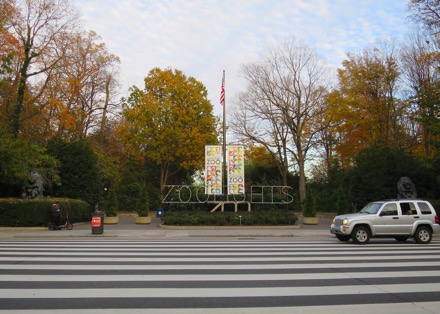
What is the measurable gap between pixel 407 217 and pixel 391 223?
78 cm

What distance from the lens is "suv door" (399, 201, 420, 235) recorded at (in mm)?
16047

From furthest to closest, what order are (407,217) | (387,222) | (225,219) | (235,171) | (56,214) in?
(235,171) → (225,219) → (56,214) → (407,217) → (387,222)

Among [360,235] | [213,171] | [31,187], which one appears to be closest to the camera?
[360,235]

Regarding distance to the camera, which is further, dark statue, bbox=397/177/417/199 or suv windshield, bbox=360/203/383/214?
dark statue, bbox=397/177/417/199

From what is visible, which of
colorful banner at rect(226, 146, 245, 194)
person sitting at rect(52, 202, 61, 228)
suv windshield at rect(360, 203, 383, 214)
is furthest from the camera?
colorful banner at rect(226, 146, 245, 194)

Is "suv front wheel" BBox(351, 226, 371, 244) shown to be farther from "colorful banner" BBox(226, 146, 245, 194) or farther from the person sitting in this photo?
the person sitting

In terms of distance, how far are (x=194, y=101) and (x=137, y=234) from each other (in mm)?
25489

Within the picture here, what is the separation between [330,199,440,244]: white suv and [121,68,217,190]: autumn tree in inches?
1123

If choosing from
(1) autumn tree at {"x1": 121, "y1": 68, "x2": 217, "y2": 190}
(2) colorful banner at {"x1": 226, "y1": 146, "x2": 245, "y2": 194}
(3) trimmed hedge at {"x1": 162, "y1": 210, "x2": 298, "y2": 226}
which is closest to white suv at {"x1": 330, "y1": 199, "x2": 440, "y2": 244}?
(3) trimmed hedge at {"x1": 162, "y1": 210, "x2": 298, "y2": 226}

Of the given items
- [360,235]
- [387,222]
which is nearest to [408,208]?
Result: [387,222]

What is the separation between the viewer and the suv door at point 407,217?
16.0m

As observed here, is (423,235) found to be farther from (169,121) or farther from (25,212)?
(169,121)

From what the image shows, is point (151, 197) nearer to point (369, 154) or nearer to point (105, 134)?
point (105, 134)

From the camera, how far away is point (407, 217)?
1609 cm
